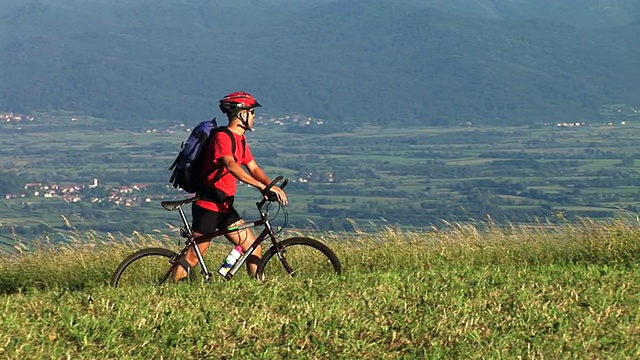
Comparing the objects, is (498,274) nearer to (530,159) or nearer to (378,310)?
(378,310)

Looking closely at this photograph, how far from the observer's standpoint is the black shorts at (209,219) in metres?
9.66

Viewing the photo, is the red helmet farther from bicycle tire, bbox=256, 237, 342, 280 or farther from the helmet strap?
bicycle tire, bbox=256, 237, 342, 280

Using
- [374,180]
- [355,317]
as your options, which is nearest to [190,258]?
[355,317]

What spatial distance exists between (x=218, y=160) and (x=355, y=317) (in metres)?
2.10

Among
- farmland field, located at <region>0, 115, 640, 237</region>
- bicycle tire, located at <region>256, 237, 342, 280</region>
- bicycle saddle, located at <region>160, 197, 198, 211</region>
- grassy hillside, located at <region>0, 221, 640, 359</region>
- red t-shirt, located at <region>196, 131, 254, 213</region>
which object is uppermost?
red t-shirt, located at <region>196, 131, 254, 213</region>

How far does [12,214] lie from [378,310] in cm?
8386

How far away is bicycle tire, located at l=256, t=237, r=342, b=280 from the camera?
9.83 meters

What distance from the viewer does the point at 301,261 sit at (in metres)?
10.6

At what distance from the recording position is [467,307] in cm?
808

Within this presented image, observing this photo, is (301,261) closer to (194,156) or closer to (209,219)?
(209,219)

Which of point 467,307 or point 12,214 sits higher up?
point 467,307

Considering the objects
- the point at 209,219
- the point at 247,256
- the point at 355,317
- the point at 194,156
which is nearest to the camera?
the point at 355,317

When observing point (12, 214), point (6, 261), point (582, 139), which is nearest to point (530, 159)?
point (582, 139)

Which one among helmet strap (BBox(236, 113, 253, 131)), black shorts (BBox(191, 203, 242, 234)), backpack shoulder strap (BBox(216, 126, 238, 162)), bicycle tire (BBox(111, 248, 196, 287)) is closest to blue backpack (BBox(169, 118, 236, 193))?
backpack shoulder strap (BBox(216, 126, 238, 162))
